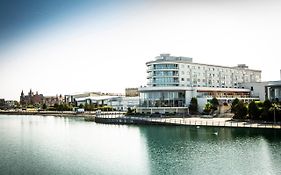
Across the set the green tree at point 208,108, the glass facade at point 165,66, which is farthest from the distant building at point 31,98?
the green tree at point 208,108

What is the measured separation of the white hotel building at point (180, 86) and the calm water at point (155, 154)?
20143 millimetres

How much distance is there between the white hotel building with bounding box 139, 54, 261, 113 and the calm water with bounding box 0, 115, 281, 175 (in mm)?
20143

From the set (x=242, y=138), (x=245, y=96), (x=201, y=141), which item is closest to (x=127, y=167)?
(x=201, y=141)

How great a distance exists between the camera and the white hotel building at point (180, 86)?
56.9 meters

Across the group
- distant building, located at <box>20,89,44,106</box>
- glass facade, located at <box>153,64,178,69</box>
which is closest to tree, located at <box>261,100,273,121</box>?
glass facade, located at <box>153,64,178,69</box>

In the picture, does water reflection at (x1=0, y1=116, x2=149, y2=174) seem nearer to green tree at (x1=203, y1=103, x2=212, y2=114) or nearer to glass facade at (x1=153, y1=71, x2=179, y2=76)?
green tree at (x1=203, y1=103, x2=212, y2=114)

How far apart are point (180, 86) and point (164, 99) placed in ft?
14.6

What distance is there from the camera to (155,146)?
29.4 meters

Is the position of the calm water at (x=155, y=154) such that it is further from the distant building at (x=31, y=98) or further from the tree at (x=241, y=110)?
the distant building at (x=31, y=98)

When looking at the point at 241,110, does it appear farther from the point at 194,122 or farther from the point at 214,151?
the point at 214,151

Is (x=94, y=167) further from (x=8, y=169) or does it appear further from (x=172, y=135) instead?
(x=172, y=135)

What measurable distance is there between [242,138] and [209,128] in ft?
27.0

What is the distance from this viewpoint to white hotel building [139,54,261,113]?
2239 inches

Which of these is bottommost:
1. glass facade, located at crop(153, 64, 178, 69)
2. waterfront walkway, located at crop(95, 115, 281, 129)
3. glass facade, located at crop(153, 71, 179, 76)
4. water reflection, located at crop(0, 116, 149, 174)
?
water reflection, located at crop(0, 116, 149, 174)
